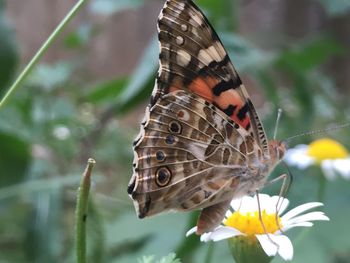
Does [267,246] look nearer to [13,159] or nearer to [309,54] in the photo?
[13,159]

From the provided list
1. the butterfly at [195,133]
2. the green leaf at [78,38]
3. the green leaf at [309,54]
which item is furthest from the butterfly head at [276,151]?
the green leaf at [78,38]

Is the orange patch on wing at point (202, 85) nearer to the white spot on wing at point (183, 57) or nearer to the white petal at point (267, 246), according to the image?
the white spot on wing at point (183, 57)

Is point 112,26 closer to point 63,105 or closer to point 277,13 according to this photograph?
point 277,13

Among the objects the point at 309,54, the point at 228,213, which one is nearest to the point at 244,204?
the point at 228,213

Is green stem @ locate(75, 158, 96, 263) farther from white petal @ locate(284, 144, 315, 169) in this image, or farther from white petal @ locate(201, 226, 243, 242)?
white petal @ locate(284, 144, 315, 169)

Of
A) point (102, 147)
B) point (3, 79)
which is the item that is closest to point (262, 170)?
point (3, 79)

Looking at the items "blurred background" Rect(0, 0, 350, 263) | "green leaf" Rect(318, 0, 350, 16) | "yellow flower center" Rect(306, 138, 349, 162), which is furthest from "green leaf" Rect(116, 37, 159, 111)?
"green leaf" Rect(318, 0, 350, 16)

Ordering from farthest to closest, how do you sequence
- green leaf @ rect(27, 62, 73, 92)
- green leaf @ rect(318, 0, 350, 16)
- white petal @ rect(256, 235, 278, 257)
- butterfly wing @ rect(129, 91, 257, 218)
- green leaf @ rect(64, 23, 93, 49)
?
green leaf @ rect(64, 23, 93, 49)
green leaf @ rect(27, 62, 73, 92)
green leaf @ rect(318, 0, 350, 16)
butterfly wing @ rect(129, 91, 257, 218)
white petal @ rect(256, 235, 278, 257)
